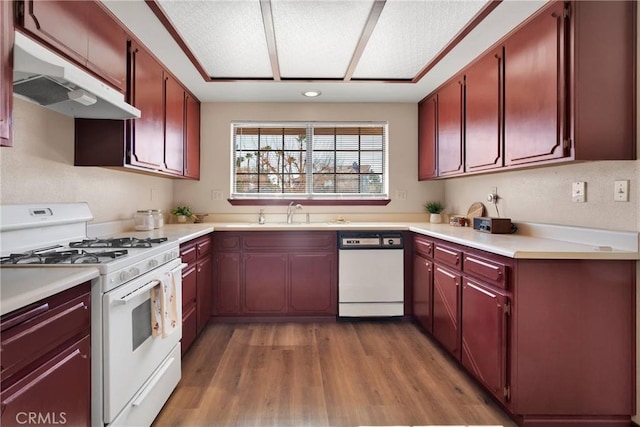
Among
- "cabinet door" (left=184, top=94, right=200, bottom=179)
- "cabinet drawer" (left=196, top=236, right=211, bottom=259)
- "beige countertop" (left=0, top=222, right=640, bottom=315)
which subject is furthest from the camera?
"cabinet door" (left=184, top=94, right=200, bottom=179)

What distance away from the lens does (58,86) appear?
4.83 feet

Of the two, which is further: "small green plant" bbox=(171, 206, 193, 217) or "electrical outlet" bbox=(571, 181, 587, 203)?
"small green plant" bbox=(171, 206, 193, 217)

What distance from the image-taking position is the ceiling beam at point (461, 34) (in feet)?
6.01

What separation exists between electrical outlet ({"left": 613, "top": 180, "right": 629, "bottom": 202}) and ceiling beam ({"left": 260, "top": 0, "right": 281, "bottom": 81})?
205 centimetres

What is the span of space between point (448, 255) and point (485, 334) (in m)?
0.62

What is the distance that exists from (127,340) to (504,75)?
2.58 meters

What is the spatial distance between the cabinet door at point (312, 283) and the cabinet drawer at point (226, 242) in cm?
51

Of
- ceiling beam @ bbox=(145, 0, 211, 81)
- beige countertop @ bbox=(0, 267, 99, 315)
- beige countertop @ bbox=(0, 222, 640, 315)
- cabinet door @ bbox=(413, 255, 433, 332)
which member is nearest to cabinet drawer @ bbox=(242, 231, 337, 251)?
beige countertop @ bbox=(0, 222, 640, 315)

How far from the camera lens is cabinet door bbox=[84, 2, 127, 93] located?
1.74 meters

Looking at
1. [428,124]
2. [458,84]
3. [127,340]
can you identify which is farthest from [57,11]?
[428,124]

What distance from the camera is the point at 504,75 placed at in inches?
84.3

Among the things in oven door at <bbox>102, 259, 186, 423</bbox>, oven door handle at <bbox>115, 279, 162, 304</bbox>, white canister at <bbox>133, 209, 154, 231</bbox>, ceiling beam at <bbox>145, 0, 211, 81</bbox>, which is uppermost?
ceiling beam at <bbox>145, 0, 211, 81</bbox>

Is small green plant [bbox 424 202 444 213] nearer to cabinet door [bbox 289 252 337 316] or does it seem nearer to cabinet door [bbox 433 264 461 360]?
cabinet door [bbox 433 264 461 360]

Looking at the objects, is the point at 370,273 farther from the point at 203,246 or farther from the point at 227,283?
the point at 203,246
